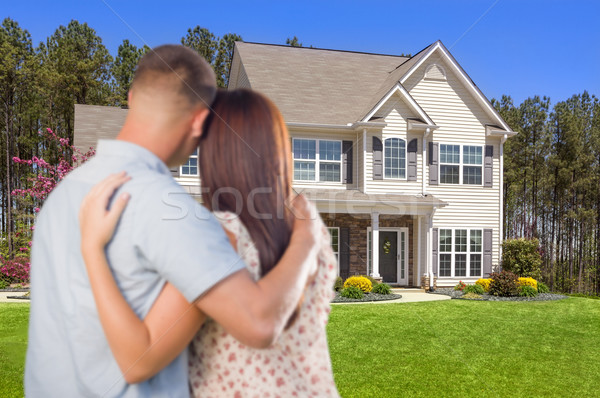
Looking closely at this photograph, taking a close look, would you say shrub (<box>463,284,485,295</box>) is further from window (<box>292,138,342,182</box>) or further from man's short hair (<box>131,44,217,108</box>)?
man's short hair (<box>131,44,217,108</box>)

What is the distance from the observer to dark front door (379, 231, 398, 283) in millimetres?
17484

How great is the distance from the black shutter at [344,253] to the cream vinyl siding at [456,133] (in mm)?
3301

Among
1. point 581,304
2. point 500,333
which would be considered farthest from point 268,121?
point 581,304

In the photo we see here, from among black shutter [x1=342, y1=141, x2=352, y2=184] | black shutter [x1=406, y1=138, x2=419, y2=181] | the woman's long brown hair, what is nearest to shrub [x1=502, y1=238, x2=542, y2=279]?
black shutter [x1=406, y1=138, x2=419, y2=181]

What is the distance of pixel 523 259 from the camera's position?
56.9ft

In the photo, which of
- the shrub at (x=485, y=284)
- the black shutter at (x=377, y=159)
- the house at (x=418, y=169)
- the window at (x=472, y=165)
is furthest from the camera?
the window at (x=472, y=165)

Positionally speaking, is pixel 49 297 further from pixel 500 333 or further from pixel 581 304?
pixel 581 304

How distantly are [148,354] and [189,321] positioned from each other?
10 centimetres

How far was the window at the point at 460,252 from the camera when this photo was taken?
57.0 feet

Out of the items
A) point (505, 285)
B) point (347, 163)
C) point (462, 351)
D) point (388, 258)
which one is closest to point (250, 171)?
point (462, 351)

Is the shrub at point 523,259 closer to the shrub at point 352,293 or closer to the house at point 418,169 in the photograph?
the house at point 418,169

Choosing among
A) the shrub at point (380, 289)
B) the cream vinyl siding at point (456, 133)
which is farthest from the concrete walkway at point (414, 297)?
the cream vinyl siding at point (456, 133)

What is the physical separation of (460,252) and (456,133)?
4359 mm

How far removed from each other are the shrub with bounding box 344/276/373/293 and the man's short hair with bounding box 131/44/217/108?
1191cm
